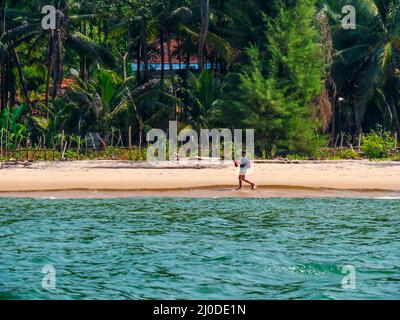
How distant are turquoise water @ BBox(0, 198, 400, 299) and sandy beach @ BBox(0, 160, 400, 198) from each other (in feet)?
3.15

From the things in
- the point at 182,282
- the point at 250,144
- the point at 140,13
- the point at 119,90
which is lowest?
the point at 182,282

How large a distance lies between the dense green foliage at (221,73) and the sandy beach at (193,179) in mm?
3241

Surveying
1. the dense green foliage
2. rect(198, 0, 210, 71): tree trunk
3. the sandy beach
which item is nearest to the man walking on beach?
the sandy beach

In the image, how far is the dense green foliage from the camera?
3678 cm

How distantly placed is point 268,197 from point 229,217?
3561 mm

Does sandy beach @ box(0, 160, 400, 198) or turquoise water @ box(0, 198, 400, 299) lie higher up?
sandy beach @ box(0, 160, 400, 198)

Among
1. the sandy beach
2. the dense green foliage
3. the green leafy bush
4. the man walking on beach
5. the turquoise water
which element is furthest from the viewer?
the dense green foliage

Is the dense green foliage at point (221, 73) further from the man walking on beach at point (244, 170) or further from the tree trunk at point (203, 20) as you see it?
the man walking on beach at point (244, 170)

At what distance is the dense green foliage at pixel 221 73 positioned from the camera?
36781mm

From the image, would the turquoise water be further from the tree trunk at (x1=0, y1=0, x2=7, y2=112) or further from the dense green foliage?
the tree trunk at (x1=0, y1=0, x2=7, y2=112)

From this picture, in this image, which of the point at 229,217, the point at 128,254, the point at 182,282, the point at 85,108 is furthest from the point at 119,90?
the point at 182,282

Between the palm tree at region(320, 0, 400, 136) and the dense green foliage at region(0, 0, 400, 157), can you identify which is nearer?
the dense green foliage at region(0, 0, 400, 157)

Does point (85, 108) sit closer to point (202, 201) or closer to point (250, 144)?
point (250, 144)

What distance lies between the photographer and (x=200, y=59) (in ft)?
134
